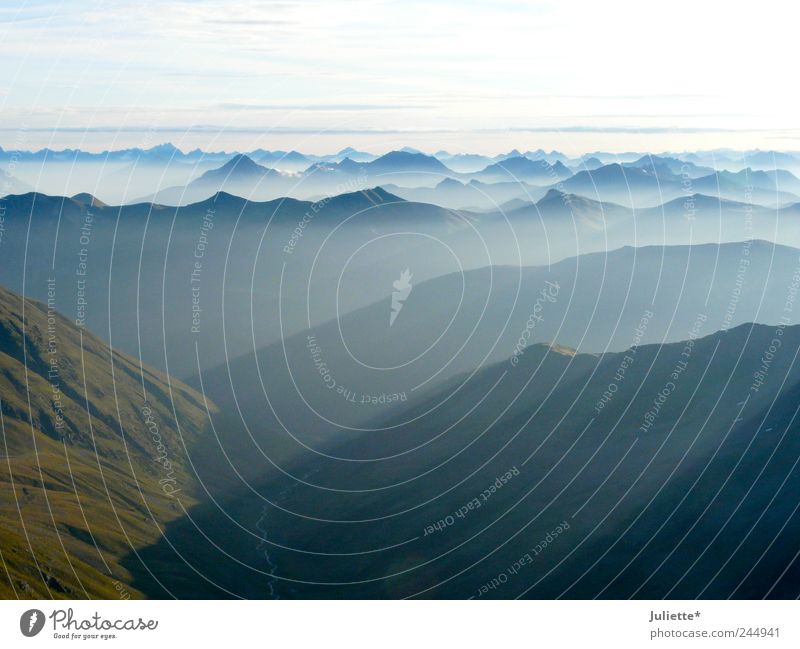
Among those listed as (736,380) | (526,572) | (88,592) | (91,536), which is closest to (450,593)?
(526,572)

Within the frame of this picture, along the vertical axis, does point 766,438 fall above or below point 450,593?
above

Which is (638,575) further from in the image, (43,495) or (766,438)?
(43,495)

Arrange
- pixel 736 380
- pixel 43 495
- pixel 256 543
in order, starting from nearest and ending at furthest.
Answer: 1. pixel 256 543
2. pixel 43 495
3. pixel 736 380

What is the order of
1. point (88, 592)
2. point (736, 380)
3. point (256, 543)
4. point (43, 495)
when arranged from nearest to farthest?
point (88, 592) < point (256, 543) < point (43, 495) < point (736, 380)

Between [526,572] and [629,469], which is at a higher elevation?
[629,469]

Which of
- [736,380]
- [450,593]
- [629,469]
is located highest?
[736,380]

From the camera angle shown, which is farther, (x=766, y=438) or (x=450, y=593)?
(x=766, y=438)

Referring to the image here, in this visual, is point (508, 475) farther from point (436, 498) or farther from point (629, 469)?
point (629, 469)

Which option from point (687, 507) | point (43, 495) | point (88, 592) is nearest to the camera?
point (88, 592)

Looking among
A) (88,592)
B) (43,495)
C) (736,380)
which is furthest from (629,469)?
(43,495)
